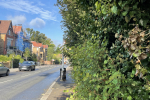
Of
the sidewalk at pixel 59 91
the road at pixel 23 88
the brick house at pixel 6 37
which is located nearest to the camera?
the sidewalk at pixel 59 91

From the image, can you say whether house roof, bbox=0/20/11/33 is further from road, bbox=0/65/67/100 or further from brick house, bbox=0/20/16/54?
road, bbox=0/65/67/100

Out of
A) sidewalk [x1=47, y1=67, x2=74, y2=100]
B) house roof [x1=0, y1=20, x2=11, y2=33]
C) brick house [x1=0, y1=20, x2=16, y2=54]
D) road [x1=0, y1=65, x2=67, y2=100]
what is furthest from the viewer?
house roof [x1=0, y1=20, x2=11, y2=33]

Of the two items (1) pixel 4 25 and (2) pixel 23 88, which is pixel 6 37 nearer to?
(1) pixel 4 25

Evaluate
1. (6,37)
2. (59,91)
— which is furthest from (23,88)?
(6,37)

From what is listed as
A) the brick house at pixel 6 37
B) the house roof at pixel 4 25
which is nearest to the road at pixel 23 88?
the brick house at pixel 6 37

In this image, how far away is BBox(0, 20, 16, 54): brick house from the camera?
1731 inches

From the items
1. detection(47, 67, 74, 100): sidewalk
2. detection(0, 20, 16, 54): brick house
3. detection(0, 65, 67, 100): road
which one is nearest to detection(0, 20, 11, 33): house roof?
detection(0, 20, 16, 54): brick house

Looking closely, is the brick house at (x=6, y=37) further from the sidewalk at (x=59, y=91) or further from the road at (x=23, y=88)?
the sidewalk at (x=59, y=91)

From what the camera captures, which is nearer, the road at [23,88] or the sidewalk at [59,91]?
the sidewalk at [59,91]

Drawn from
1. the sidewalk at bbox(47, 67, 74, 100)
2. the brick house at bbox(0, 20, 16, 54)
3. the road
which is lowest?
the road

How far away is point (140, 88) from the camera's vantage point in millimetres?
1813

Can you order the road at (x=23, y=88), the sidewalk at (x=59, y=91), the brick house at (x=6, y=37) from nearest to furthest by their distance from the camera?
the sidewalk at (x=59, y=91) < the road at (x=23, y=88) < the brick house at (x=6, y=37)

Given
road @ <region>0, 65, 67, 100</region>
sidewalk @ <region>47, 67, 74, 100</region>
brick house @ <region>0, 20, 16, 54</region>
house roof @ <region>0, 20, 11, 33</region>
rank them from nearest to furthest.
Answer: sidewalk @ <region>47, 67, 74, 100</region>
road @ <region>0, 65, 67, 100</region>
brick house @ <region>0, 20, 16, 54</region>
house roof @ <region>0, 20, 11, 33</region>

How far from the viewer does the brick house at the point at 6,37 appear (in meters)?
44.0
